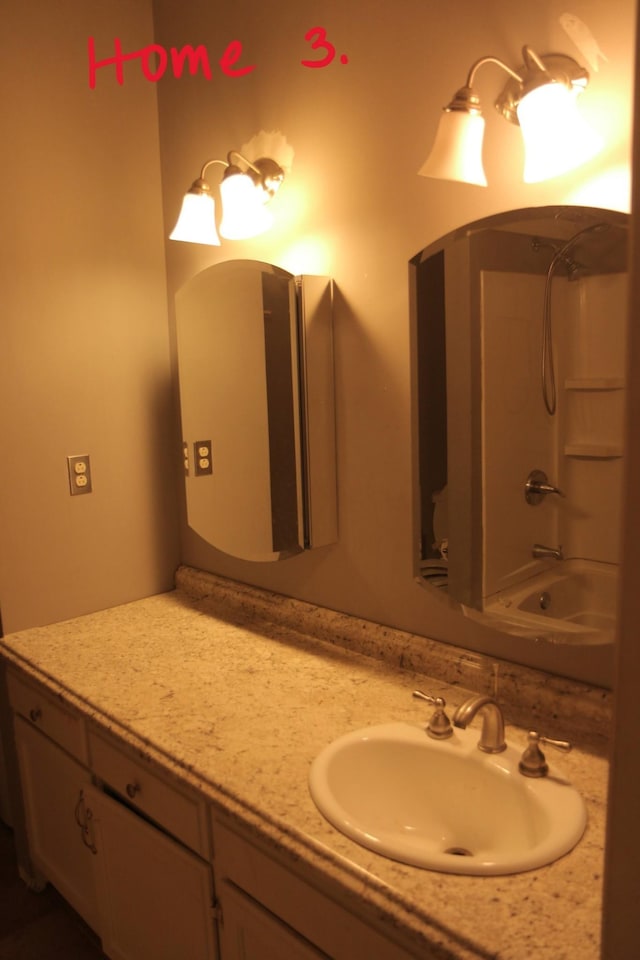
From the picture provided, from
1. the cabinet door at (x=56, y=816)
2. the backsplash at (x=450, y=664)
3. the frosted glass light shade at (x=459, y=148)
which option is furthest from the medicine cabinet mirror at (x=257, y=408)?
the cabinet door at (x=56, y=816)

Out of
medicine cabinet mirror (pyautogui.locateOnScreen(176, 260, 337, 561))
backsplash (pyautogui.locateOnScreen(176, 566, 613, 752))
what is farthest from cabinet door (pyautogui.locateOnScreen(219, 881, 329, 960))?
medicine cabinet mirror (pyautogui.locateOnScreen(176, 260, 337, 561))

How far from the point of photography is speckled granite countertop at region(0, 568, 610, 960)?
2.78 feet

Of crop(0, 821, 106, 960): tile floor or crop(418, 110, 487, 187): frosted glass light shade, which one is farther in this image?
crop(0, 821, 106, 960): tile floor

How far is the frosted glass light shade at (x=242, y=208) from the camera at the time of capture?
1.62 metres

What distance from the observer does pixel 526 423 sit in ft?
4.10

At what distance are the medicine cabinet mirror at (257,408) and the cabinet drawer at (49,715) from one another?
0.57m

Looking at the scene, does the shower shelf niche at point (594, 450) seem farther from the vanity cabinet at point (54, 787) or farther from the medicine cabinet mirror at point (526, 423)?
the vanity cabinet at point (54, 787)

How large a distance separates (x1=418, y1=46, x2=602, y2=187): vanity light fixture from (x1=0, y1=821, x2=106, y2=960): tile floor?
197 centimetres

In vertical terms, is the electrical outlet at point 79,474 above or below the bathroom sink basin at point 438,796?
above

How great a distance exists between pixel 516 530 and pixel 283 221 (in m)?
0.94

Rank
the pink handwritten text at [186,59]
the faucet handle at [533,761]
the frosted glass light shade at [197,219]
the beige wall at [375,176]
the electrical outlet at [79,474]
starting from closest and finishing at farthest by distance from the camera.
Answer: the faucet handle at [533,761]
the beige wall at [375,176]
the pink handwritten text at [186,59]
the frosted glass light shade at [197,219]
the electrical outlet at [79,474]

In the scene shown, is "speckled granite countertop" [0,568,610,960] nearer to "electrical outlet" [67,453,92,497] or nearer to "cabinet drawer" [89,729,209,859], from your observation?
"cabinet drawer" [89,729,209,859]

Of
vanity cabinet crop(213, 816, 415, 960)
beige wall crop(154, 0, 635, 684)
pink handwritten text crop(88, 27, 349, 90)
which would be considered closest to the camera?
vanity cabinet crop(213, 816, 415, 960)

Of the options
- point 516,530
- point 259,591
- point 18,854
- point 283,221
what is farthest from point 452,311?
point 18,854
